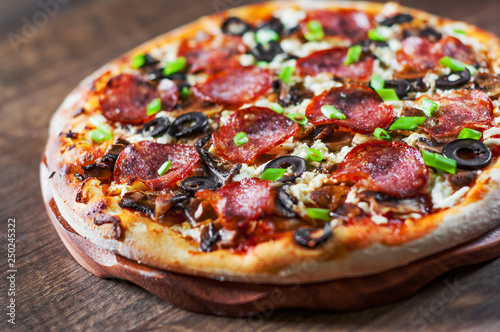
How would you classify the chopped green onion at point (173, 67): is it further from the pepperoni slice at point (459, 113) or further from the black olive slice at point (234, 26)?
the pepperoni slice at point (459, 113)

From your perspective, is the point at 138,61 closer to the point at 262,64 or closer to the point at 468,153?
the point at 262,64

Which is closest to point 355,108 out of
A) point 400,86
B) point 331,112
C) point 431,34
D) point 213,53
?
point 331,112

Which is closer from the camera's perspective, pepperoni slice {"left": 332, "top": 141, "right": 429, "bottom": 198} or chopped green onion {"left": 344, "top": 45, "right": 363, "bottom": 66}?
pepperoni slice {"left": 332, "top": 141, "right": 429, "bottom": 198}

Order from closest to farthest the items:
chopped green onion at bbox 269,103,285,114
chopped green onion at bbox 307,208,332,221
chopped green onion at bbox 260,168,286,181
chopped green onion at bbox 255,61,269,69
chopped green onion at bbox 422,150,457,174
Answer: chopped green onion at bbox 307,208,332,221, chopped green onion at bbox 422,150,457,174, chopped green onion at bbox 260,168,286,181, chopped green onion at bbox 269,103,285,114, chopped green onion at bbox 255,61,269,69

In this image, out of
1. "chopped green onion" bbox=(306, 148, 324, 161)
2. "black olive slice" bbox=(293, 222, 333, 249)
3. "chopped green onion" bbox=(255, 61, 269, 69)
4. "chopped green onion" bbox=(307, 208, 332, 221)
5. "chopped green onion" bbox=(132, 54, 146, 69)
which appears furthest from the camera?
"chopped green onion" bbox=(132, 54, 146, 69)

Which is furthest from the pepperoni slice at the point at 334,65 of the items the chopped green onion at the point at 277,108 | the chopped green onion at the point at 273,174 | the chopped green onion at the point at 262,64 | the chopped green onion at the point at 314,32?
the chopped green onion at the point at 273,174

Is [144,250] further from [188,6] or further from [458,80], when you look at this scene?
[188,6]

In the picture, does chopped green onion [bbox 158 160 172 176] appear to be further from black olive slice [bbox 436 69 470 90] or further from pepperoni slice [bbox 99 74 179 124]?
black olive slice [bbox 436 69 470 90]

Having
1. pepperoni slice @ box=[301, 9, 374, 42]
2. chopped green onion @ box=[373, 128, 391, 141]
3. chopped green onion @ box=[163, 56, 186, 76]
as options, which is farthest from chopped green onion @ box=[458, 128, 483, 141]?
chopped green onion @ box=[163, 56, 186, 76]
